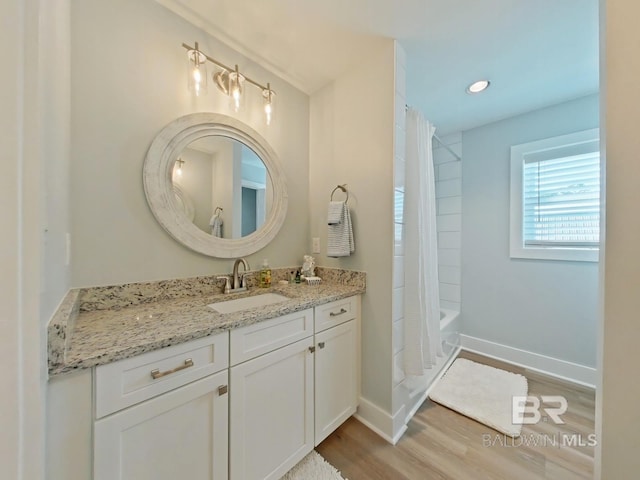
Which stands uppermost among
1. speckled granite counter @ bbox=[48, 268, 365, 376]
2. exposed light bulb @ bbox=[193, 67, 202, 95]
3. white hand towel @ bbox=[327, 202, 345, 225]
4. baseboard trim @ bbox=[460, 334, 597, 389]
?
exposed light bulb @ bbox=[193, 67, 202, 95]

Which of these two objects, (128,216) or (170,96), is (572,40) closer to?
(170,96)

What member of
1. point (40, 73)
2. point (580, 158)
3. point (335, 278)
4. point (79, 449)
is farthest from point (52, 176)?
point (580, 158)

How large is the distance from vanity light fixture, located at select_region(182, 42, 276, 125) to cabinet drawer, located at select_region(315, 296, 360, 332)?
1.37 m

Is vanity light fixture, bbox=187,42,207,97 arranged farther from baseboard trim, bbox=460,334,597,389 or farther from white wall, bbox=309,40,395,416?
baseboard trim, bbox=460,334,597,389

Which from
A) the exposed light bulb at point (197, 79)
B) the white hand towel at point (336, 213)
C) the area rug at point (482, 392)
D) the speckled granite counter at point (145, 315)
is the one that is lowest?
the area rug at point (482, 392)

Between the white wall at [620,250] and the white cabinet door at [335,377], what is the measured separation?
1.01 metres

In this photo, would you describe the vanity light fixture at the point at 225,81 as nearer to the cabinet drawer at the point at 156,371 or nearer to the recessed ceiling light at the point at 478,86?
the cabinet drawer at the point at 156,371

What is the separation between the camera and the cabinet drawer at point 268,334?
0.96 metres

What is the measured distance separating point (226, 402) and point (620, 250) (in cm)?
132

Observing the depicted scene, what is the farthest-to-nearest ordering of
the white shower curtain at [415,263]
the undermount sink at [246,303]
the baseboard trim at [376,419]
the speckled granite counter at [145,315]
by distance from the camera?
the white shower curtain at [415,263], the baseboard trim at [376,419], the undermount sink at [246,303], the speckled granite counter at [145,315]

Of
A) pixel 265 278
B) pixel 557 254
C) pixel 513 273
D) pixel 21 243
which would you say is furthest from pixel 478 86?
pixel 21 243

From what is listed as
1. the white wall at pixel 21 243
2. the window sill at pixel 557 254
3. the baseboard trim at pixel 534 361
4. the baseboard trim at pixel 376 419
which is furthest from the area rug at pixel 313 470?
the window sill at pixel 557 254

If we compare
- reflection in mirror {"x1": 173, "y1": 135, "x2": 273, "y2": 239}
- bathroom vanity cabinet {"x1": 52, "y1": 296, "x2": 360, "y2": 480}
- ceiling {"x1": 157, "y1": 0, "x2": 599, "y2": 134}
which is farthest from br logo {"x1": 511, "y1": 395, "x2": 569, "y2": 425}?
ceiling {"x1": 157, "y1": 0, "x2": 599, "y2": 134}

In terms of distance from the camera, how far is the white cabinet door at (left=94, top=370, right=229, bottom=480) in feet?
2.27
